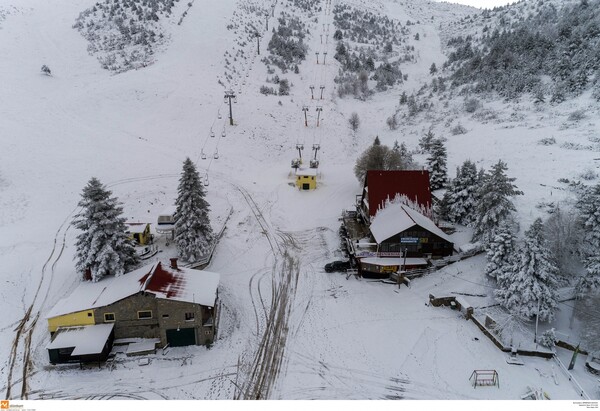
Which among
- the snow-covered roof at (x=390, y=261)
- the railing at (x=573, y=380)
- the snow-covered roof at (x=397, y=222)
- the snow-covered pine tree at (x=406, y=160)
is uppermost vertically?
the snow-covered pine tree at (x=406, y=160)

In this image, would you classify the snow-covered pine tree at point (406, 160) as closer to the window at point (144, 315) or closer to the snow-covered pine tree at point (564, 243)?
the snow-covered pine tree at point (564, 243)

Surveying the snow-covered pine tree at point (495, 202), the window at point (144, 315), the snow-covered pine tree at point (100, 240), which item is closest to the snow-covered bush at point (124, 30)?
the snow-covered pine tree at point (100, 240)

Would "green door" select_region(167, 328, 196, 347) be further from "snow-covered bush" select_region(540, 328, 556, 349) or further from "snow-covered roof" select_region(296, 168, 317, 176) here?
"snow-covered roof" select_region(296, 168, 317, 176)

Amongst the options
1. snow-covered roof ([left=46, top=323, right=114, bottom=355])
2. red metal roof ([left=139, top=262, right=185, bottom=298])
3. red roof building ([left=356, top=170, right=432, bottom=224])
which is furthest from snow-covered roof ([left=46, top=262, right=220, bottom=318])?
red roof building ([left=356, top=170, right=432, bottom=224])

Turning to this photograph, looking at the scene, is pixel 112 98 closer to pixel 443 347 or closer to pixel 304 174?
pixel 304 174

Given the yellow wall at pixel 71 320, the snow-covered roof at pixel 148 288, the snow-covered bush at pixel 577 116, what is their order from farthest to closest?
the snow-covered bush at pixel 577 116 < the snow-covered roof at pixel 148 288 < the yellow wall at pixel 71 320

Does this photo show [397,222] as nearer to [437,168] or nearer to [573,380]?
[437,168]
